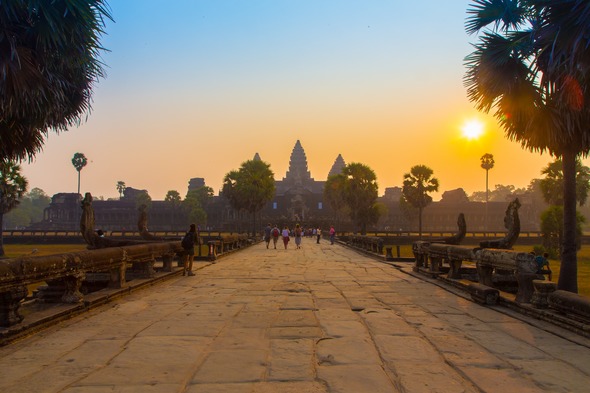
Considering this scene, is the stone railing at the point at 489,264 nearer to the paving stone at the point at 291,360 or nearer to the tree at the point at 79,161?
the paving stone at the point at 291,360

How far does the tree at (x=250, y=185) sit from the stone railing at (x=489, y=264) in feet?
150

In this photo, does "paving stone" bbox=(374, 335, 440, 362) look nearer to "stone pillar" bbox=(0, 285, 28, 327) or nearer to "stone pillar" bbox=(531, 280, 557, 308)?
"stone pillar" bbox=(531, 280, 557, 308)

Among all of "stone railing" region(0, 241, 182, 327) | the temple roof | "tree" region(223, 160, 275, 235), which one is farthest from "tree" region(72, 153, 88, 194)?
"stone railing" region(0, 241, 182, 327)

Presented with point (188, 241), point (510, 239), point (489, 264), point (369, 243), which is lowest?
point (369, 243)

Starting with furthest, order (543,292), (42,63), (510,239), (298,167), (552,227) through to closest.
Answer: (298,167) < (552,227) < (510,239) < (42,63) < (543,292)

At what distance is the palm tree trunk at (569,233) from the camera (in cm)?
1027

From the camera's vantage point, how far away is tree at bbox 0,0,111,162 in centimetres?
866

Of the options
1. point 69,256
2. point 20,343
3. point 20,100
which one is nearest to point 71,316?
point 69,256

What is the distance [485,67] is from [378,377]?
28.3 ft

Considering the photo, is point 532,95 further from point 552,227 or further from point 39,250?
point 39,250

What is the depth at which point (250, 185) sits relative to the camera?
60156 mm

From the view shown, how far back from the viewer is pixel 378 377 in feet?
14.9

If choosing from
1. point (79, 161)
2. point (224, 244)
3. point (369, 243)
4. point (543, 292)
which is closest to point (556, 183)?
point (369, 243)

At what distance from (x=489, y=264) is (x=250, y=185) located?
51393 millimetres
